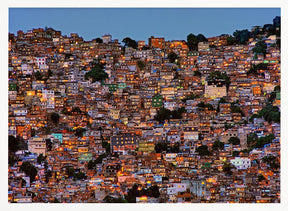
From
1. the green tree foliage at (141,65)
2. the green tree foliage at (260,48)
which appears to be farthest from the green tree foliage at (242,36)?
the green tree foliage at (141,65)

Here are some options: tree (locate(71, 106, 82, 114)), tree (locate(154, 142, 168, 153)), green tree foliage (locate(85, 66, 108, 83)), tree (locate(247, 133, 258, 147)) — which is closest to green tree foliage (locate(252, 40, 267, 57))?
tree (locate(247, 133, 258, 147))

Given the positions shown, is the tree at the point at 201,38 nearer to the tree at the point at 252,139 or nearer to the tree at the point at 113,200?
the tree at the point at 252,139

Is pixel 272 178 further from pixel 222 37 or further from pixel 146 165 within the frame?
pixel 222 37

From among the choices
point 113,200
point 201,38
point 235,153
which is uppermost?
point 201,38

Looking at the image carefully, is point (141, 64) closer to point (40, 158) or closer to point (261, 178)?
point (40, 158)

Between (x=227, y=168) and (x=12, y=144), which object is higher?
(x=12, y=144)

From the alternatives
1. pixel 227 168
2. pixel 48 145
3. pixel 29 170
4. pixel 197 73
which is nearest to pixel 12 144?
pixel 48 145

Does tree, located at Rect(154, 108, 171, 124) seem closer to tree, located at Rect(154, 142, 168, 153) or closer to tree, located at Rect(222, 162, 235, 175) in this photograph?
tree, located at Rect(154, 142, 168, 153)
